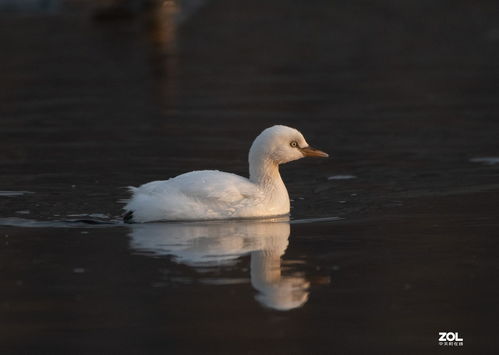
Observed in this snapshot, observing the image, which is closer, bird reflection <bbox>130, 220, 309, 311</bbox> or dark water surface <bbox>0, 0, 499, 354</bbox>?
dark water surface <bbox>0, 0, 499, 354</bbox>

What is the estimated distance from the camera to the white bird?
1202 centimetres

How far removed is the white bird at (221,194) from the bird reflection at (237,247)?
0.12 meters

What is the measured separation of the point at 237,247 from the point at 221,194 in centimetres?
118

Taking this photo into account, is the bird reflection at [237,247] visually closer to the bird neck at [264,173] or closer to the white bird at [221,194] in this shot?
the white bird at [221,194]

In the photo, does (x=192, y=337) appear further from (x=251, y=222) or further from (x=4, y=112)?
(x=4, y=112)

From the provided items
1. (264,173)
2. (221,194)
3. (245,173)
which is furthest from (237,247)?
(245,173)

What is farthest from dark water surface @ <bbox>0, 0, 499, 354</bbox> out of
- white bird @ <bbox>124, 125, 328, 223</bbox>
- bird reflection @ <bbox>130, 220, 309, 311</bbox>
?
white bird @ <bbox>124, 125, 328, 223</bbox>

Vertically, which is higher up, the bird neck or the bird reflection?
the bird neck

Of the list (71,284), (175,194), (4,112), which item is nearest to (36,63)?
(4,112)

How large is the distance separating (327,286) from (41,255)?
2571mm

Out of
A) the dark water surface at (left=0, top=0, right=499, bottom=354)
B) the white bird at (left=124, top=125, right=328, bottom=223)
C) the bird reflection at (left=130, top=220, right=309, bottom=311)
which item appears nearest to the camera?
the dark water surface at (left=0, top=0, right=499, bottom=354)

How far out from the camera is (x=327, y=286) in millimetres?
9500

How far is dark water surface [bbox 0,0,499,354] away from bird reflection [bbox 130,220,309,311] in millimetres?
26

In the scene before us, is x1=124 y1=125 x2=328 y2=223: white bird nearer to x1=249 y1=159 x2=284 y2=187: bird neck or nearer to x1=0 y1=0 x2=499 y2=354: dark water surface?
x1=249 y1=159 x2=284 y2=187: bird neck
